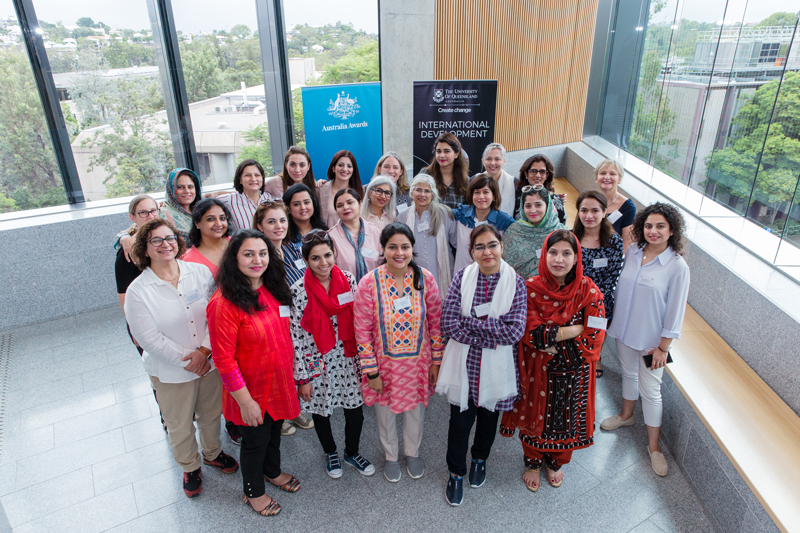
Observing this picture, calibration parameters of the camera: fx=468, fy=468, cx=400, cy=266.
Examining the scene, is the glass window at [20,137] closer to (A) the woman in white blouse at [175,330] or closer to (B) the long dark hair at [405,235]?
(A) the woman in white blouse at [175,330]

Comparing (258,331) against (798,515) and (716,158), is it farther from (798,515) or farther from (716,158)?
(716,158)

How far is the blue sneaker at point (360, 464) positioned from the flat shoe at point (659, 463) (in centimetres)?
178

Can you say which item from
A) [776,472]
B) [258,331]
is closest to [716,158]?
[776,472]

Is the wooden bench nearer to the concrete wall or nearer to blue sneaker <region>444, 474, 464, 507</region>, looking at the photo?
blue sneaker <region>444, 474, 464, 507</region>

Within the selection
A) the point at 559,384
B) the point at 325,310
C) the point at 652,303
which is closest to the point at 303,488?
the point at 325,310

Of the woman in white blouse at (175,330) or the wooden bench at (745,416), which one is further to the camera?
the woman in white blouse at (175,330)

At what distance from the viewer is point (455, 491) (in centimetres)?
275

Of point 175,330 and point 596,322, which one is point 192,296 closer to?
point 175,330

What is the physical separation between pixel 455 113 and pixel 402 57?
1.51 m

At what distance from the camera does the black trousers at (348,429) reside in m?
2.86

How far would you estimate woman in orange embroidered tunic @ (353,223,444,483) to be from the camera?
255cm

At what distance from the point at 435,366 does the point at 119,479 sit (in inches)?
84.3

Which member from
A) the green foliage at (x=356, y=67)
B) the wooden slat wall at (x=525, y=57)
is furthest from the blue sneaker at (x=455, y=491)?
the wooden slat wall at (x=525, y=57)

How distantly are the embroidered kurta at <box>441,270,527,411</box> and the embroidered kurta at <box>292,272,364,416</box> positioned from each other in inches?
23.9
